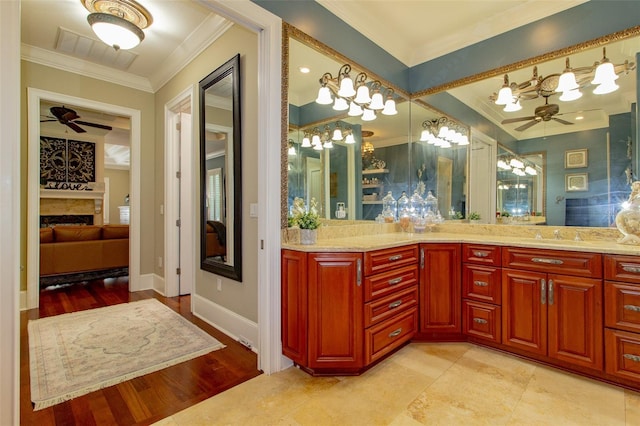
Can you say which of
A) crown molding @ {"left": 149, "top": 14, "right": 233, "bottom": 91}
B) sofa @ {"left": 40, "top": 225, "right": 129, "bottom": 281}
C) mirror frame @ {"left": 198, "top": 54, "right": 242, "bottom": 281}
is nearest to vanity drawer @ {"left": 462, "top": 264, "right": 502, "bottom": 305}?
mirror frame @ {"left": 198, "top": 54, "right": 242, "bottom": 281}

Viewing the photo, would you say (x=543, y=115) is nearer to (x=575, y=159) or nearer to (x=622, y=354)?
(x=575, y=159)

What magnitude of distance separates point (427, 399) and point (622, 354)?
4.23ft

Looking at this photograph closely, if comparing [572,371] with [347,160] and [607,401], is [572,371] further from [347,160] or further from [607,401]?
[347,160]

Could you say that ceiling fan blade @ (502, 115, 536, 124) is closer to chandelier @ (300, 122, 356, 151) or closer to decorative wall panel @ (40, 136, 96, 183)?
chandelier @ (300, 122, 356, 151)

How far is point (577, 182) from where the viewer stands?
262cm

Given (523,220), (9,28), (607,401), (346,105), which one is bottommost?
(607,401)

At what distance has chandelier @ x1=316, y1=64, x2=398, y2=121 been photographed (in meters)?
2.69

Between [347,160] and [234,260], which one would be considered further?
[347,160]

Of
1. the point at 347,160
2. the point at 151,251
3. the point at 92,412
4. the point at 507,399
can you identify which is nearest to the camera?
the point at 92,412

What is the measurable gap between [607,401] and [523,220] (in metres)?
1.51

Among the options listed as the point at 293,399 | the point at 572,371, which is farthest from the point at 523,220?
the point at 293,399

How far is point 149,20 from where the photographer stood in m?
2.91

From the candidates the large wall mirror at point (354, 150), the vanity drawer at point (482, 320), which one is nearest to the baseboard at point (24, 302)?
the large wall mirror at point (354, 150)

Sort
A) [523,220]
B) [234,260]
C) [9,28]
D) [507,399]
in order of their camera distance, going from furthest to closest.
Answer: [523,220] < [234,260] < [507,399] < [9,28]
